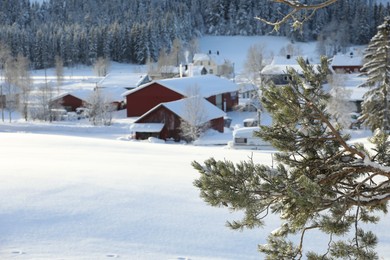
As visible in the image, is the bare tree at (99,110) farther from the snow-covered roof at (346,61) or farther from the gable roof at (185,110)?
the snow-covered roof at (346,61)

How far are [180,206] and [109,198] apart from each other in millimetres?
1469

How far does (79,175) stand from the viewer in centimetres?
1164

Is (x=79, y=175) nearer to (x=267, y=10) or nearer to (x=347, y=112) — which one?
(x=347, y=112)

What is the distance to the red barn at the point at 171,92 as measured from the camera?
136 feet

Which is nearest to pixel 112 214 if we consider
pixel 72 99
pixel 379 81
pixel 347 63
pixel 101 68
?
pixel 379 81

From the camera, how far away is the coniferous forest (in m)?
90.6

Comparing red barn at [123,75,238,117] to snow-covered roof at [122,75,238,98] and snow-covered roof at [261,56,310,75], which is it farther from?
snow-covered roof at [261,56,310,75]

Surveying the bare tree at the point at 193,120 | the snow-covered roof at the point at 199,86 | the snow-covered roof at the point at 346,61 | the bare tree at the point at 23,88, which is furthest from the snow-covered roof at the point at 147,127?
the snow-covered roof at the point at 346,61

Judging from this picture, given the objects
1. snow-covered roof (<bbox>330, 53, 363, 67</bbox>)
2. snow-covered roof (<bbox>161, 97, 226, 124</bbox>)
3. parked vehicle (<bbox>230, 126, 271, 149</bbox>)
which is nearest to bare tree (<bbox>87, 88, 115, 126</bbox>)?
snow-covered roof (<bbox>161, 97, 226, 124</bbox>)

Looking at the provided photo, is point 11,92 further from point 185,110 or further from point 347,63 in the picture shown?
point 347,63

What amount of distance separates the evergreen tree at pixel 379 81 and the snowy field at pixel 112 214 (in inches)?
496

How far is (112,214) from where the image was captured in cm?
881

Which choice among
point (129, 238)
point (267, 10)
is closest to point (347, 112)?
point (129, 238)

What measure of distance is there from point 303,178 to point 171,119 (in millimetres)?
29706
